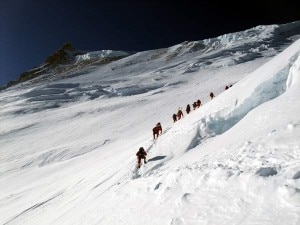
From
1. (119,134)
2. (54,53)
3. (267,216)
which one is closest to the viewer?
(267,216)

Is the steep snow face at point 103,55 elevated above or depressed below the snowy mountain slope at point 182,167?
above

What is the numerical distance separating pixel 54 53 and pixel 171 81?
4186 inches

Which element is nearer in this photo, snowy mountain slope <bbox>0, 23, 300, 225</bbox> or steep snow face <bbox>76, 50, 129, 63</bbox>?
snowy mountain slope <bbox>0, 23, 300, 225</bbox>

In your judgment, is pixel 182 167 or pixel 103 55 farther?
pixel 103 55

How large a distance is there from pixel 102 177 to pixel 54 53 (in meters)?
149

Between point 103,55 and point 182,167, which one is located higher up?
point 103,55

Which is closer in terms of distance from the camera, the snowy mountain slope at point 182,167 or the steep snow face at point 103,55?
the snowy mountain slope at point 182,167

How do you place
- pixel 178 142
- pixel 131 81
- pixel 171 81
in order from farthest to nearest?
1. pixel 131 81
2. pixel 171 81
3. pixel 178 142

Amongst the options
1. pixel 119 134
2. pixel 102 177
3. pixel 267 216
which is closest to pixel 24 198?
pixel 102 177

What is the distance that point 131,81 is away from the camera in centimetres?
7512

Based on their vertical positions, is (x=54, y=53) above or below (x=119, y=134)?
above

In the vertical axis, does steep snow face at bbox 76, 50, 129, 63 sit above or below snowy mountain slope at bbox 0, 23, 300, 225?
above

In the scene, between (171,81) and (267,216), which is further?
(171,81)

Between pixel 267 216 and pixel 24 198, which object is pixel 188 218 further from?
pixel 24 198
